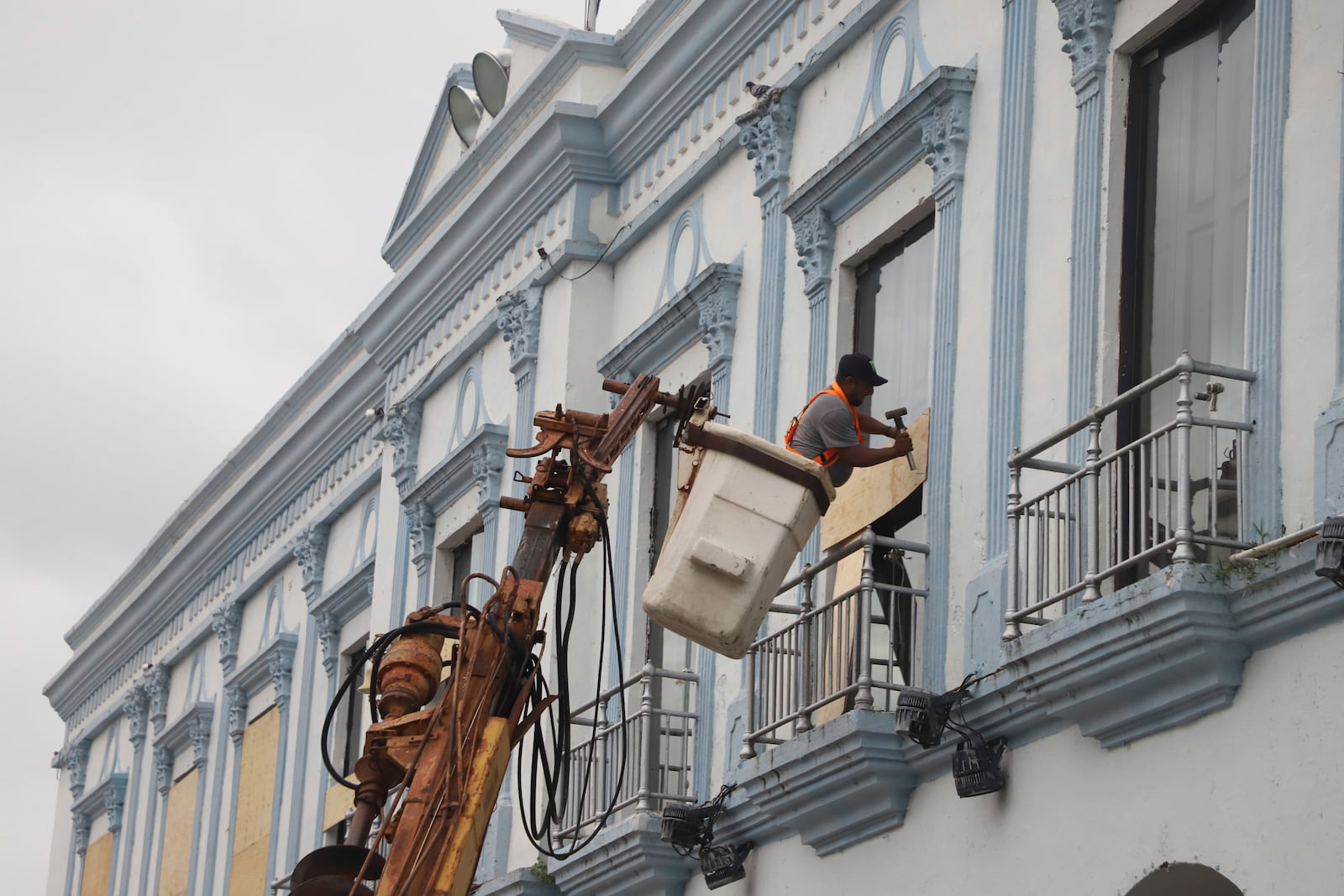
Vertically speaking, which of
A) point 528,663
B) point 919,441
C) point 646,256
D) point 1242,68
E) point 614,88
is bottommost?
point 528,663

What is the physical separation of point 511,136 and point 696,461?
884 cm

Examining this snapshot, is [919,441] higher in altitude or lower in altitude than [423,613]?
higher

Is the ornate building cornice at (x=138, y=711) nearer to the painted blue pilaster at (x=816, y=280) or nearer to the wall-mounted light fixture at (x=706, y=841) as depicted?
the wall-mounted light fixture at (x=706, y=841)

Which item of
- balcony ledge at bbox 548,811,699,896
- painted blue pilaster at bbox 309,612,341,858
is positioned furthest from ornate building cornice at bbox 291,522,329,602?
balcony ledge at bbox 548,811,699,896

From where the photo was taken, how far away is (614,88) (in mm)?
17578

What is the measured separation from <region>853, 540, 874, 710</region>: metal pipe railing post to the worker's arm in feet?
2.29

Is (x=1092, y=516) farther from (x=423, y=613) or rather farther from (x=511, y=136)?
(x=511, y=136)

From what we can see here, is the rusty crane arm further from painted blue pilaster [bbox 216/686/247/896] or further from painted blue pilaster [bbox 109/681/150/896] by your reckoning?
painted blue pilaster [bbox 109/681/150/896]

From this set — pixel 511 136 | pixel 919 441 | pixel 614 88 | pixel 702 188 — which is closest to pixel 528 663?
pixel 919 441

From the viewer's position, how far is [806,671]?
41.0ft

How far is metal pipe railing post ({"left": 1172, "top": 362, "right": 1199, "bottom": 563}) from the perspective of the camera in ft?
31.5

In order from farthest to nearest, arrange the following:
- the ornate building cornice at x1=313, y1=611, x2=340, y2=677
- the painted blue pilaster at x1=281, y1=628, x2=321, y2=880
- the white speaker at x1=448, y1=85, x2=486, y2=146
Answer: the ornate building cornice at x1=313, y1=611, x2=340, y2=677, the painted blue pilaster at x1=281, y1=628, x2=321, y2=880, the white speaker at x1=448, y1=85, x2=486, y2=146

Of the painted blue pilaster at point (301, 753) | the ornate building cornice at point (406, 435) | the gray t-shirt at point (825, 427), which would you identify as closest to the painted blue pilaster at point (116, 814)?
the painted blue pilaster at point (301, 753)

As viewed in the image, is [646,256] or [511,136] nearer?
[646,256]
